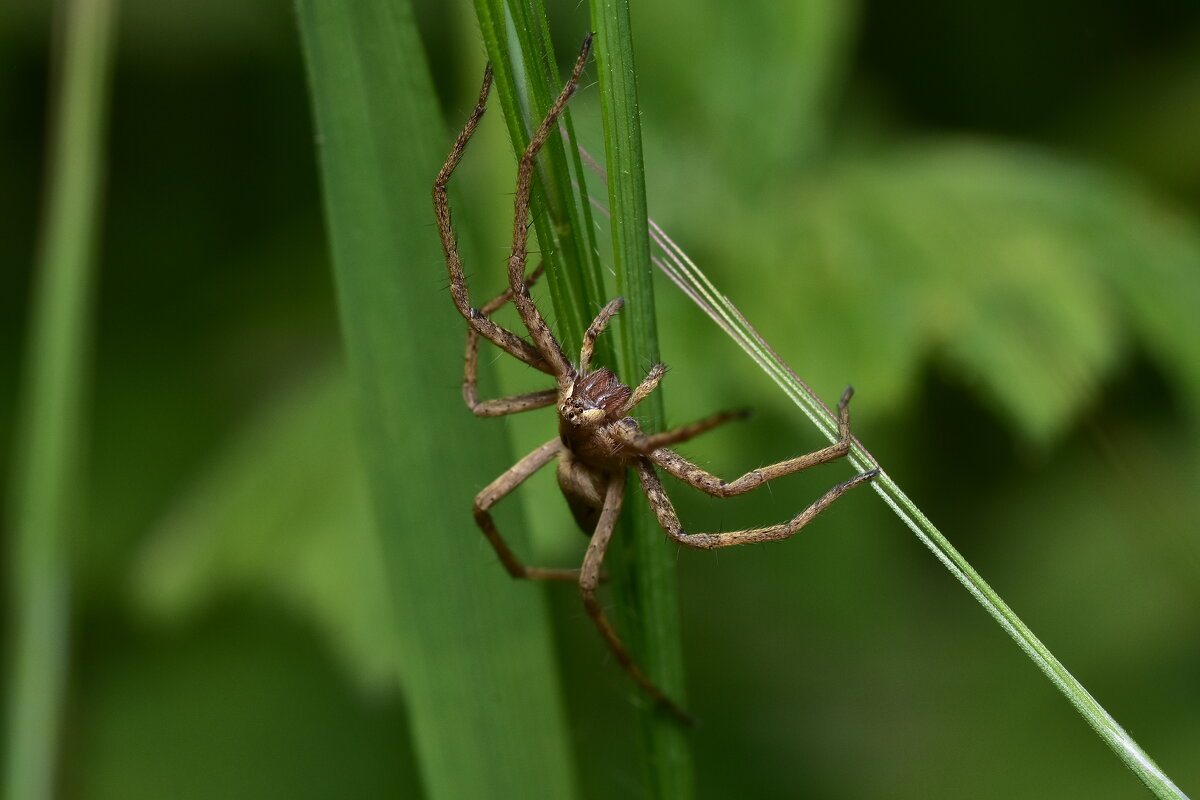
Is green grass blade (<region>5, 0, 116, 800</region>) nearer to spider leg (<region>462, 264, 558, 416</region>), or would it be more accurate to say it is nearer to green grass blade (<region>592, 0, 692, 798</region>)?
spider leg (<region>462, 264, 558, 416</region>)

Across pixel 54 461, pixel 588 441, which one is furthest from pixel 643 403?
pixel 54 461

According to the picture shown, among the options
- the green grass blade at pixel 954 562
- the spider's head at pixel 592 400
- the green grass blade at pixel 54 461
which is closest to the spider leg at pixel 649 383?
the green grass blade at pixel 954 562

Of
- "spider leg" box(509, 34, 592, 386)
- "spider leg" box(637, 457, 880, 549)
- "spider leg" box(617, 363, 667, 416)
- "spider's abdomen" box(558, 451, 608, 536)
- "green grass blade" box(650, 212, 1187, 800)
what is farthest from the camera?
"spider's abdomen" box(558, 451, 608, 536)

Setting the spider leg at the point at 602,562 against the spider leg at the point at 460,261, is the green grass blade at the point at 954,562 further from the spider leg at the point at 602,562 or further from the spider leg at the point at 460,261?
the spider leg at the point at 602,562

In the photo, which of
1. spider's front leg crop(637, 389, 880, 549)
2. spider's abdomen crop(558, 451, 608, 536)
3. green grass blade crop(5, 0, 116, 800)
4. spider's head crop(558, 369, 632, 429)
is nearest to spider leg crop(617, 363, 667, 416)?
spider's front leg crop(637, 389, 880, 549)

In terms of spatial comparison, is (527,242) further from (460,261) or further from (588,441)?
(588,441)

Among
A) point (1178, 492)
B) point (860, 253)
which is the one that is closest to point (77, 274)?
point (860, 253)
